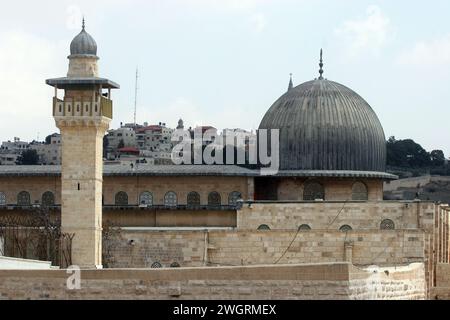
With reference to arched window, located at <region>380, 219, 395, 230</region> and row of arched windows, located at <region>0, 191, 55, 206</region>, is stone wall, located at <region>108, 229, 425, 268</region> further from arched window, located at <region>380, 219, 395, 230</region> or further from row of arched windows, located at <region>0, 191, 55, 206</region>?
row of arched windows, located at <region>0, 191, 55, 206</region>

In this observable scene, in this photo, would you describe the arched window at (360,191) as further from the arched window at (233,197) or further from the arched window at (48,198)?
the arched window at (48,198)

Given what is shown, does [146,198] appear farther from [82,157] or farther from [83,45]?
[83,45]

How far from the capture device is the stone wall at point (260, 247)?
4594cm

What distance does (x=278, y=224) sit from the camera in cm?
4900

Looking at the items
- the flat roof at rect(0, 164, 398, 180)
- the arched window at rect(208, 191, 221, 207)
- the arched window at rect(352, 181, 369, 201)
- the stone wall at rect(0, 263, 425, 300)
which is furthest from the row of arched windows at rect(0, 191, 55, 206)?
the stone wall at rect(0, 263, 425, 300)

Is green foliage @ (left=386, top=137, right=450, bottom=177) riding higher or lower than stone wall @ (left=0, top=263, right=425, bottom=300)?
higher

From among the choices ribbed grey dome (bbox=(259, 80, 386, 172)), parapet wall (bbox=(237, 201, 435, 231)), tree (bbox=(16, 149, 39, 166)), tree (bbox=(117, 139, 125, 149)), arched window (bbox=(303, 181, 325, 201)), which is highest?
tree (bbox=(117, 139, 125, 149))

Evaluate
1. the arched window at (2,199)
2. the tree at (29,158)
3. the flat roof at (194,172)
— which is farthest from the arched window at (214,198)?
the tree at (29,158)

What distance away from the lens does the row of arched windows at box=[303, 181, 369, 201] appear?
52.2 meters

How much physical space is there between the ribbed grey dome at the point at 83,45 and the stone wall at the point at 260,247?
5.36 metres

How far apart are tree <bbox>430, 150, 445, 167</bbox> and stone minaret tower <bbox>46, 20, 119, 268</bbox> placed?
83.7 meters

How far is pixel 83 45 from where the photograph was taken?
45250 millimetres

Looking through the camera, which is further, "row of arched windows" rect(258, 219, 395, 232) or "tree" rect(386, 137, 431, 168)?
"tree" rect(386, 137, 431, 168)

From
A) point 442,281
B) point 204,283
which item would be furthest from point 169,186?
point 204,283
